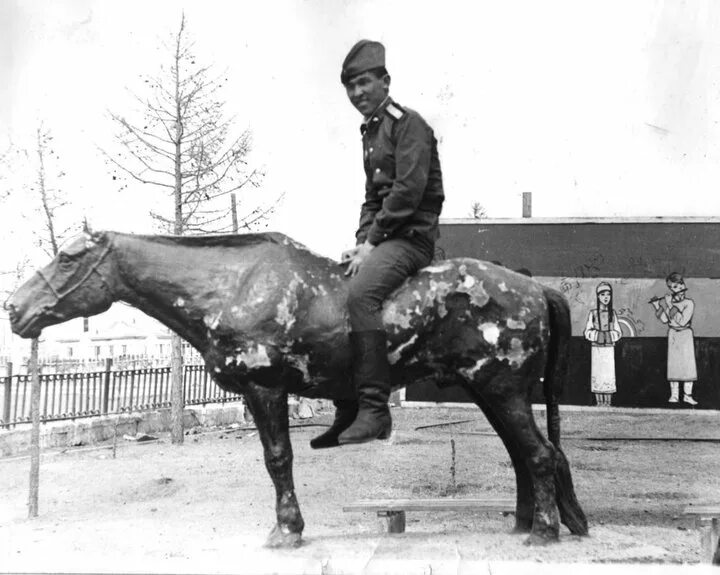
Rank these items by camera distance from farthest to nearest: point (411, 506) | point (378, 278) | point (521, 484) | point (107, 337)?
point (107, 337)
point (411, 506)
point (521, 484)
point (378, 278)

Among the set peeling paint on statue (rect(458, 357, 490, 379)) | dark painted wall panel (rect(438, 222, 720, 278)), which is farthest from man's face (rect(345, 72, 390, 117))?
dark painted wall panel (rect(438, 222, 720, 278))

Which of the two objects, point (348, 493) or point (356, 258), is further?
point (348, 493)

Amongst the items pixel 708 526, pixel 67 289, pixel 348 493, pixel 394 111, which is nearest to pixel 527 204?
pixel 348 493

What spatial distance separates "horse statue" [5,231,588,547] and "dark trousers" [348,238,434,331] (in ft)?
0.34

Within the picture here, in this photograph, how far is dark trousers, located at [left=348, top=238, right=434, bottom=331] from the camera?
489cm

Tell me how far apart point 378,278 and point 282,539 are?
171 cm

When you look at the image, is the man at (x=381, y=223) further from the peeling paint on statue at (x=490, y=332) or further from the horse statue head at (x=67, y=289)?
the horse statue head at (x=67, y=289)

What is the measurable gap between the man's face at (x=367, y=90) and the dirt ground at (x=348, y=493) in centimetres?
273

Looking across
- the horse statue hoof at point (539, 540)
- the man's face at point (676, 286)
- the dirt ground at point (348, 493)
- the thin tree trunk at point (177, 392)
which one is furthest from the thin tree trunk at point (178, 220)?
the man's face at point (676, 286)

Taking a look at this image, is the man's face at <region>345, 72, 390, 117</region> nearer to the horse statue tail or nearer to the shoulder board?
the shoulder board

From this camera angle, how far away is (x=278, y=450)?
5082 millimetres

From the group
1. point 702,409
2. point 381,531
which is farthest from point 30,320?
point 702,409

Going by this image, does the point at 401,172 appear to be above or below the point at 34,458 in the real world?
above

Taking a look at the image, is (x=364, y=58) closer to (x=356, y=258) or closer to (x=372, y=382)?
(x=356, y=258)
